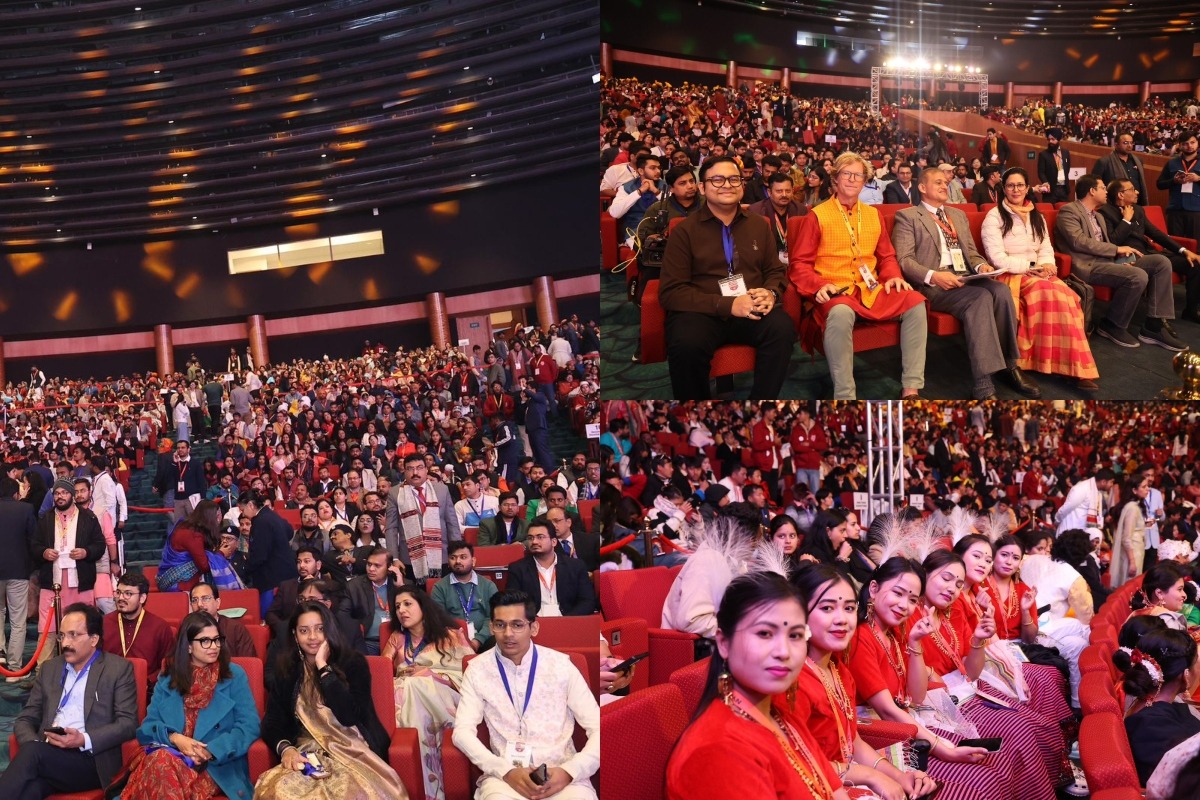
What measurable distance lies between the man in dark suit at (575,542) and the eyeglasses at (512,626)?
1108 mm

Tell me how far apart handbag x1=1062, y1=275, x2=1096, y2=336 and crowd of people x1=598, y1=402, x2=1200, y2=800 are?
94 centimetres

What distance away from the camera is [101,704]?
124 inches

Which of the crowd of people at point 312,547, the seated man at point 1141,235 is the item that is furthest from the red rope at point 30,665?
the seated man at point 1141,235

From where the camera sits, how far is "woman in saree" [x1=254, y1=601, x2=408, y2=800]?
114 inches

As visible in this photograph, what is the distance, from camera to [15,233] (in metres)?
4.77

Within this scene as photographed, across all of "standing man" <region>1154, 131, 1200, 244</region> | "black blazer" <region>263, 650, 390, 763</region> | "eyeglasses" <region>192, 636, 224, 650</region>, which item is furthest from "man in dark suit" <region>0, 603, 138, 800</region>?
"standing man" <region>1154, 131, 1200, 244</region>

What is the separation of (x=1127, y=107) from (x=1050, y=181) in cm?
59

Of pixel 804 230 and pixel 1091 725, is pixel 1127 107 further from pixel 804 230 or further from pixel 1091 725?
pixel 1091 725

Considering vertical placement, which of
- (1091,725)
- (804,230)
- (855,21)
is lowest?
(1091,725)

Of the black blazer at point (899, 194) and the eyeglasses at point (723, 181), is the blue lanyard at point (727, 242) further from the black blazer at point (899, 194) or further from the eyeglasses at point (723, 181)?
the black blazer at point (899, 194)

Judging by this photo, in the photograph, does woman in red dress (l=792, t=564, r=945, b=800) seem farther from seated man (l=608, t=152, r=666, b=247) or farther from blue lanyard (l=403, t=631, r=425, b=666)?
seated man (l=608, t=152, r=666, b=247)

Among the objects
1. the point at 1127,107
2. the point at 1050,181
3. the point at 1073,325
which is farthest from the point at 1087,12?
the point at 1073,325

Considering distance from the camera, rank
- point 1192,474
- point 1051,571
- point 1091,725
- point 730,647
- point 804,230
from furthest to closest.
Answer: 1. point 1192,474
2. point 1051,571
3. point 804,230
4. point 1091,725
5. point 730,647

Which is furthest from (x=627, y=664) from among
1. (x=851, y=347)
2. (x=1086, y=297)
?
(x=1086, y=297)
